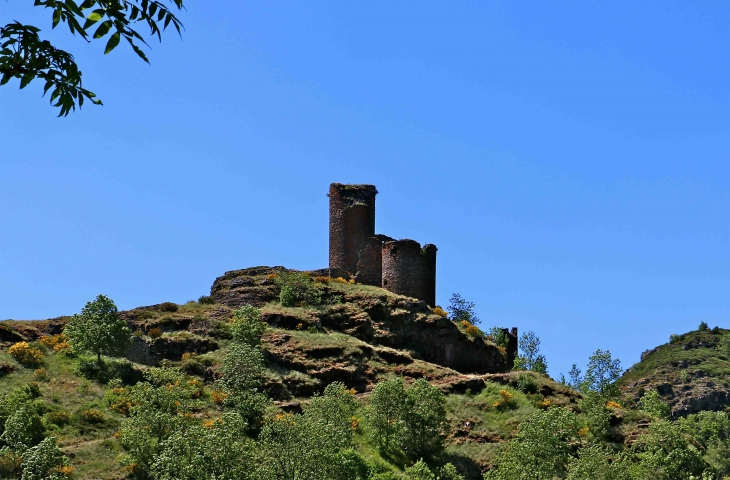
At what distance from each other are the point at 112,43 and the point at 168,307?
63.4m

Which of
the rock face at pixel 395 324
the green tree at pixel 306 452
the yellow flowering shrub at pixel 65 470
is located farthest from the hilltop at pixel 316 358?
the green tree at pixel 306 452

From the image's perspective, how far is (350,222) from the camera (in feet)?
243

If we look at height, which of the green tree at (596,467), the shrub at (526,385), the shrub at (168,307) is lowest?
the green tree at (596,467)

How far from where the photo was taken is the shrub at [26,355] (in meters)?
61.2

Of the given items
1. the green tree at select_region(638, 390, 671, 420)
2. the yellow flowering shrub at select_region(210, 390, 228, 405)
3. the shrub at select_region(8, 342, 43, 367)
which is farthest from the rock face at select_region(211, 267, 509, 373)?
the shrub at select_region(8, 342, 43, 367)

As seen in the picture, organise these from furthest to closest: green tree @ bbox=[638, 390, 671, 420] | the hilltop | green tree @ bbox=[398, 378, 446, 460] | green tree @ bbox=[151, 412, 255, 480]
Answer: green tree @ bbox=[638, 390, 671, 420] → the hilltop → green tree @ bbox=[398, 378, 446, 460] → green tree @ bbox=[151, 412, 255, 480]

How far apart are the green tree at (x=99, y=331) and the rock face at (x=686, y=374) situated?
7569 cm

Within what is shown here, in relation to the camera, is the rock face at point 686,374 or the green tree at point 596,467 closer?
the green tree at point 596,467

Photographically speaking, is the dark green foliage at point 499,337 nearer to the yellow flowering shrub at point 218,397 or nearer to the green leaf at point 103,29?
the yellow flowering shrub at point 218,397

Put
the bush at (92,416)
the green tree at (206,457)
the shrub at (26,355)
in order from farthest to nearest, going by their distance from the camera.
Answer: the shrub at (26,355) → the bush at (92,416) → the green tree at (206,457)

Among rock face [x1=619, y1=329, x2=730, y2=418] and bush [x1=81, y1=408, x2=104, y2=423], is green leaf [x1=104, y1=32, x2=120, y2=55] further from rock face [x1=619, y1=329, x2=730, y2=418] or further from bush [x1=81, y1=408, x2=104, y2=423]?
rock face [x1=619, y1=329, x2=730, y2=418]

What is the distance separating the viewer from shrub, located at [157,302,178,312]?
7132 cm

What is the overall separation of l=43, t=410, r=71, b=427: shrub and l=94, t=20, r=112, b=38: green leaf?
48855 mm

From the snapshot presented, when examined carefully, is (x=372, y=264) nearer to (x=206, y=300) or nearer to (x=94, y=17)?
(x=206, y=300)
